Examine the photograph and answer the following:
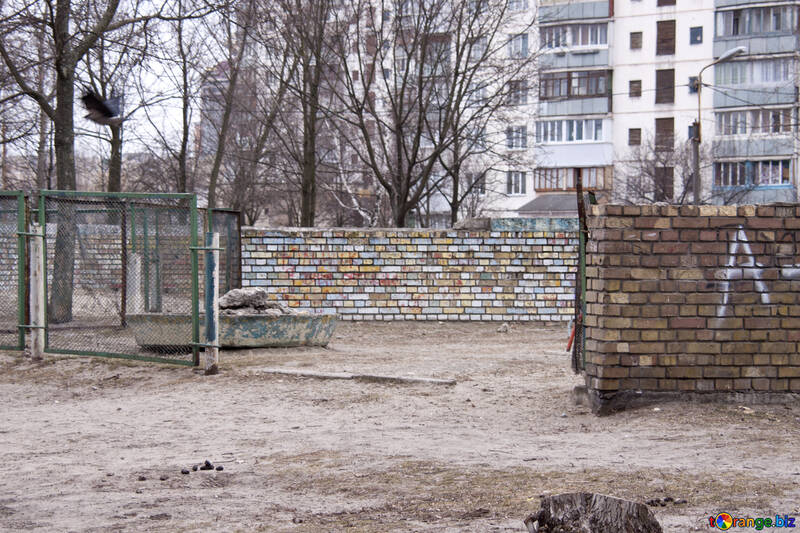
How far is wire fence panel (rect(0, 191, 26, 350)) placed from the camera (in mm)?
10836

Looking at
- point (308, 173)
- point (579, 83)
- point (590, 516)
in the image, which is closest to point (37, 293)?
point (590, 516)

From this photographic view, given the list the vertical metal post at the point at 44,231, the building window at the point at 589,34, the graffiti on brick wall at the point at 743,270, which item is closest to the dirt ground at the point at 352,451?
the graffiti on brick wall at the point at 743,270

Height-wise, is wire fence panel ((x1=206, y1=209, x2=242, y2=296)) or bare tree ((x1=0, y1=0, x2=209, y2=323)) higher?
bare tree ((x1=0, y1=0, x2=209, y2=323))

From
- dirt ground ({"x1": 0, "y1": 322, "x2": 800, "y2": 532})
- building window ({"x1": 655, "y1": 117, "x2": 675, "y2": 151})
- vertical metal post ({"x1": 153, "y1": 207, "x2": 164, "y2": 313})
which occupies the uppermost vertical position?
building window ({"x1": 655, "y1": 117, "x2": 675, "y2": 151})

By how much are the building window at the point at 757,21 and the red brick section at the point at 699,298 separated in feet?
150

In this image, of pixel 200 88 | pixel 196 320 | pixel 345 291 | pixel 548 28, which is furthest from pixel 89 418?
pixel 548 28

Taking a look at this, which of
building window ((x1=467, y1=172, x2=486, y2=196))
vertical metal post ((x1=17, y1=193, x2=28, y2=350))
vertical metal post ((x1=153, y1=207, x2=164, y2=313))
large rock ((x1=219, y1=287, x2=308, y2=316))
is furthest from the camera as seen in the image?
building window ((x1=467, y1=172, x2=486, y2=196))

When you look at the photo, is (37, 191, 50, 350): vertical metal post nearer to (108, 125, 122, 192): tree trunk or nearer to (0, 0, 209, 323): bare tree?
(0, 0, 209, 323): bare tree

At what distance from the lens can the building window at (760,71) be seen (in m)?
48.2

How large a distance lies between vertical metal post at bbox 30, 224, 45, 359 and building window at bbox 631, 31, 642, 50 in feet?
153

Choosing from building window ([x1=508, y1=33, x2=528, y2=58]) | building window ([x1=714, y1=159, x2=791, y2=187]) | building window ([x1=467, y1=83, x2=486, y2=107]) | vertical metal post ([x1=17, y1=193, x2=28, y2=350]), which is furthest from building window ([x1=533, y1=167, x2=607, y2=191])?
vertical metal post ([x1=17, y1=193, x2=28, y2=350])

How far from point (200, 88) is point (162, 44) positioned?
10.1m

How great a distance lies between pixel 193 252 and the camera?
31.8 ft

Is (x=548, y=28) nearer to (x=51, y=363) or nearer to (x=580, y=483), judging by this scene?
(x=51, y=363)
